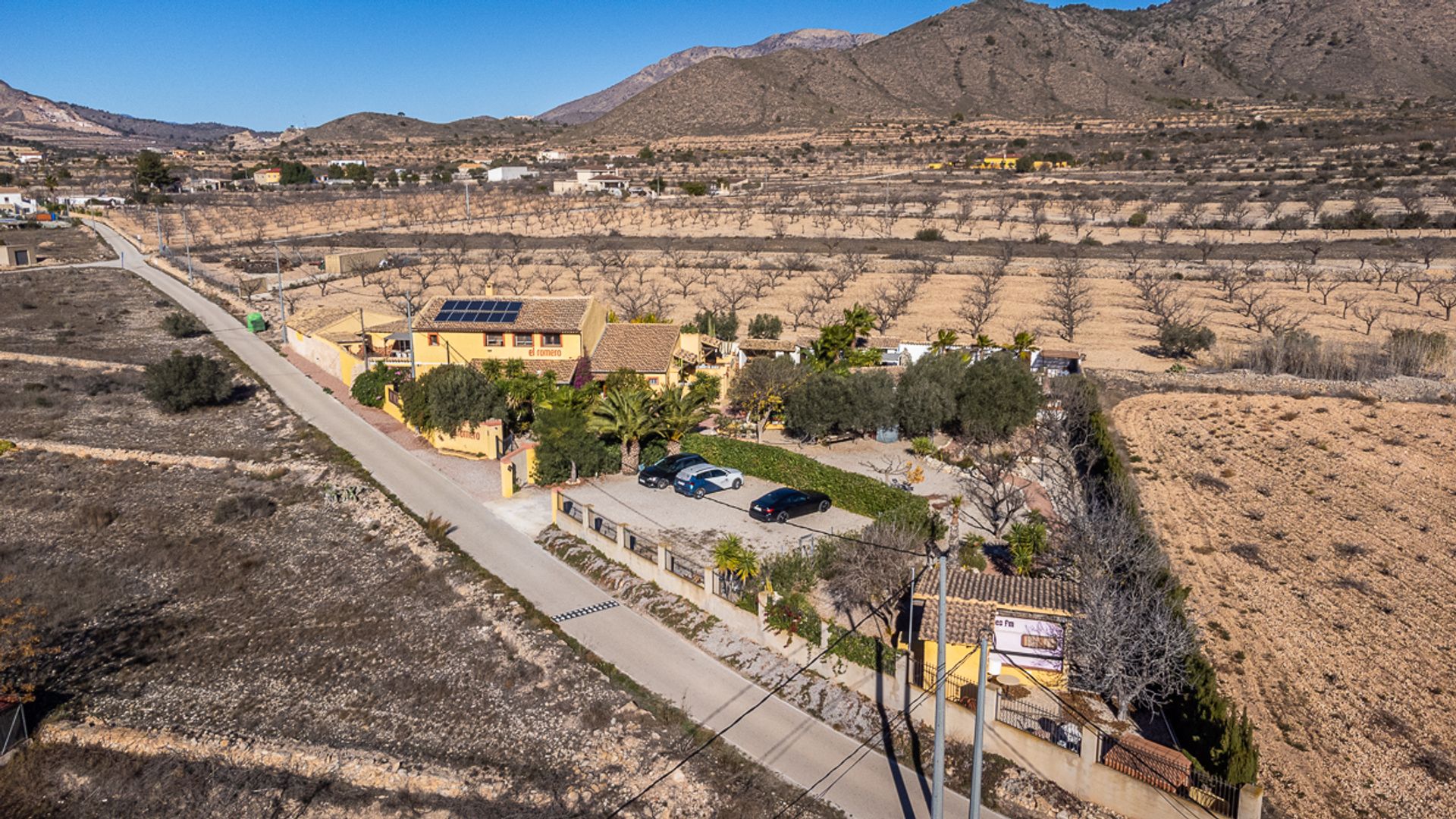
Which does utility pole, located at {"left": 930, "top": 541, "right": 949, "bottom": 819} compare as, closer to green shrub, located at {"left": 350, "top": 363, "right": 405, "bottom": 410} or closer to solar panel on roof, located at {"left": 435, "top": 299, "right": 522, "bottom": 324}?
Answer: solar panel on roof, located at {"left": 435, "top": 299, "right": 522, "bottom": 324}

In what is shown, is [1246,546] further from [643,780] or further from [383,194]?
[383,194]

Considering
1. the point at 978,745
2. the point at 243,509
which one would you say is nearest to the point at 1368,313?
the point at 978,745

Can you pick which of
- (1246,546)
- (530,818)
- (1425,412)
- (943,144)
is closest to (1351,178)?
(943,144)

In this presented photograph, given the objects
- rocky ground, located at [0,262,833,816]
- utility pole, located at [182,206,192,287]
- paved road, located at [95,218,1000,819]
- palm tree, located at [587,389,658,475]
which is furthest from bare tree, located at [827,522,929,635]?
utility pole, located at [182,206,192,287]

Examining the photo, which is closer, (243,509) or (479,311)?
(243,509)

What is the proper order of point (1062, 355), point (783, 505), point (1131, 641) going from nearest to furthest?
point (1131, 641) < point (783, 505) < point (1062, 355)

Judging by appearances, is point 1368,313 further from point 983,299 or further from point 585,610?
point 585,610

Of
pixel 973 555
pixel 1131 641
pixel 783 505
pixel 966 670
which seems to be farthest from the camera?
pixel 783 505
